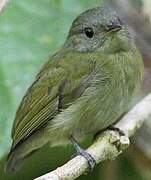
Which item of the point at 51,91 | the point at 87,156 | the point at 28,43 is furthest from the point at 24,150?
the point at 87,156

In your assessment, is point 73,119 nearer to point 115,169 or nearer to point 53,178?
point 115,169

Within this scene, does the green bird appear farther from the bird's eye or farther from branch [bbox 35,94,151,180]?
branch [bbox 35,94,151,180]

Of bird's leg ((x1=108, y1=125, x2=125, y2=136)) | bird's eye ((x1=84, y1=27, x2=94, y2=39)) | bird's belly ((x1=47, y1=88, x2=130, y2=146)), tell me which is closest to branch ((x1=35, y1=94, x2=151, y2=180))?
bird's leg ((x1=108, y1=125, x2=125, y2=136))

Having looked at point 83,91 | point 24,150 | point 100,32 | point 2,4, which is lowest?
point 24,150

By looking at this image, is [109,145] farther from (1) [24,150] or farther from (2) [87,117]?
(1) [24,150]

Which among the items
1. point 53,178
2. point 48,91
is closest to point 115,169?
point 48,91
